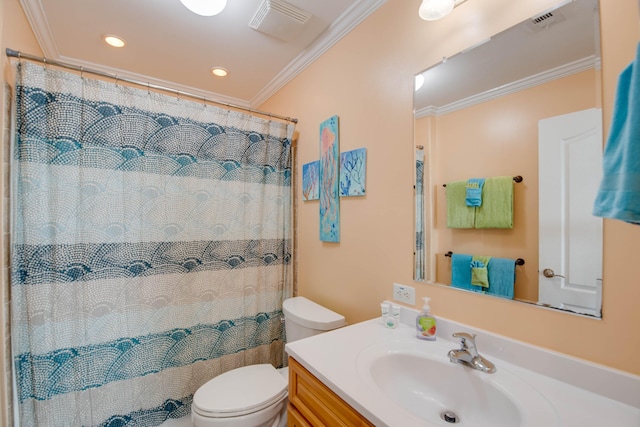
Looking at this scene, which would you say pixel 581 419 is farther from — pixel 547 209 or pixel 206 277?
pixel 206 277

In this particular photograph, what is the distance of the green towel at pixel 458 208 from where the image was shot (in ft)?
3.45

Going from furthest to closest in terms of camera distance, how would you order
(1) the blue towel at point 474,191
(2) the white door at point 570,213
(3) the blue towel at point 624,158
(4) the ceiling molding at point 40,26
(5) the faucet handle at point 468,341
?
(4) the ceiling molding at point 40,26 < (1) the blue towel at point 474,191 < (5) the faucet handle at point 468,341 < (2) the white door at point 570,213 < (3) the blue towel at point 624,158

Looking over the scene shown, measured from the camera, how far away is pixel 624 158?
0.45 meters

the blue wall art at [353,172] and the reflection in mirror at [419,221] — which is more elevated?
the blue wall art at [353,172]

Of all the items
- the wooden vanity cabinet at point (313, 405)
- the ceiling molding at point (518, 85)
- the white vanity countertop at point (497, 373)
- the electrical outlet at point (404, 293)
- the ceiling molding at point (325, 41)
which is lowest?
the wooden vanity cabinet at point (313, 405)

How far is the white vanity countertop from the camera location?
64cm

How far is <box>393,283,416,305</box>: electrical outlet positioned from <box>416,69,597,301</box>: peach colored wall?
0.47 ft

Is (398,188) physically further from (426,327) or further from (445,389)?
(445,389)

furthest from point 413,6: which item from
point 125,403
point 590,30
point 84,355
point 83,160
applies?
point 125,403

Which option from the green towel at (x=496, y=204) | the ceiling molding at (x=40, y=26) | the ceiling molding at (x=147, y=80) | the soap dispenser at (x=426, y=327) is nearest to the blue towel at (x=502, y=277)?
the green towel at (x=496, y=204)

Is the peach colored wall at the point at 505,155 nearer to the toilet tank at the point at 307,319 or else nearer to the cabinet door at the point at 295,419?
the toilet tank at the point at 307,319

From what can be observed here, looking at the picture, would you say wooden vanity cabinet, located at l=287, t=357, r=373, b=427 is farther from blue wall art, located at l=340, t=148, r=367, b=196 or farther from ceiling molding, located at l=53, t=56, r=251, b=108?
ceiling molding, located at l=53, t=56, r=251, b=108

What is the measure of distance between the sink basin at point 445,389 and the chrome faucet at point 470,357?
16 millimetres

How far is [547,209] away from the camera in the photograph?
33.4 inches
